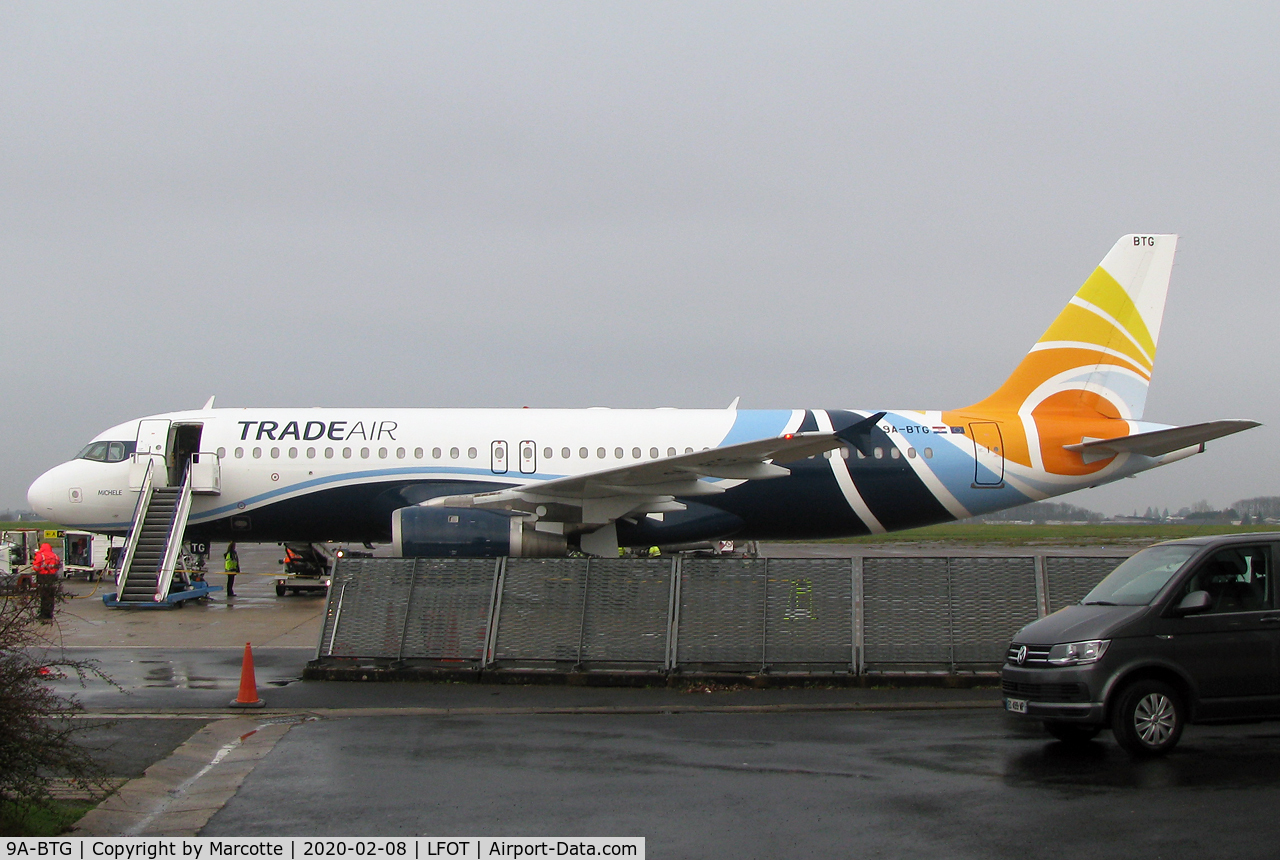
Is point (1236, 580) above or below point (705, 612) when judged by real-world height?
above

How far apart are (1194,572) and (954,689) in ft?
13.1

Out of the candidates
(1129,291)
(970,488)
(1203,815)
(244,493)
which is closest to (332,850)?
(1203,815)

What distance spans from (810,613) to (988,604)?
2292mm

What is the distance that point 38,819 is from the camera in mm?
6457

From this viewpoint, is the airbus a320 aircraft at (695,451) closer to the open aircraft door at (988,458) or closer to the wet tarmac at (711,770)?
the open aircraft door at (988,458)

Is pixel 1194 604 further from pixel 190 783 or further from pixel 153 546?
pixel 153 546

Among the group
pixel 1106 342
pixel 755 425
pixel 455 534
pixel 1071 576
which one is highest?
pixel 1106 342

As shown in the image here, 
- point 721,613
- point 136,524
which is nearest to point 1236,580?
point 721,613

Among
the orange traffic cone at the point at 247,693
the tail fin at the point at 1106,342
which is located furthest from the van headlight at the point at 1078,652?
the tail fin at the point at 1106,342

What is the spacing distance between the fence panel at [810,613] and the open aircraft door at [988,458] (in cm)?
864

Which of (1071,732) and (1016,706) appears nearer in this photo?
(1016,706)

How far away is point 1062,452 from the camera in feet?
69.2

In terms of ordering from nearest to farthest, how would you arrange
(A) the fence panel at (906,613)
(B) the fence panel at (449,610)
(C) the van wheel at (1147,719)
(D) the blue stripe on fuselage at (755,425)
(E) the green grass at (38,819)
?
(E) the green grass at (38,819), (C) the van wheel at (1147,719), (A) the fence panel at (906,613), (B) the fence panel at (449,610), (D) the blue stripe on fuselage at (755,425)

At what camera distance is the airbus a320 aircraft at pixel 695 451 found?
20312 millimetres
